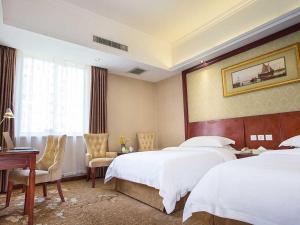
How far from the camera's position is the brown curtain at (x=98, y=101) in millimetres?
4469

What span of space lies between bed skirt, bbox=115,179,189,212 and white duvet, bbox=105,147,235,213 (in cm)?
12

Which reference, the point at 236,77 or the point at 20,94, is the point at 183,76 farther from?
the point at 20,94

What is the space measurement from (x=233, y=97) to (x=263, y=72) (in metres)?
0.68

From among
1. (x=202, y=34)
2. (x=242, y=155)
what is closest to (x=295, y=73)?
(x=242, y=155)

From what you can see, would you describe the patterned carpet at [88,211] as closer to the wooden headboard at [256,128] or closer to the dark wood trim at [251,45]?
the wooden headboard at [256,128]

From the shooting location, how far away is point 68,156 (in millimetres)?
4172

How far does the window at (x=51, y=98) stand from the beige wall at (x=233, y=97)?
2.52 meters

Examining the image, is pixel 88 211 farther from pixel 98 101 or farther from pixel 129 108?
pixel 129 108

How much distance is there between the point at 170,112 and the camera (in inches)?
210

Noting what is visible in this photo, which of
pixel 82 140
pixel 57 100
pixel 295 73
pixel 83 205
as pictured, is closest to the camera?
pixel 83 205

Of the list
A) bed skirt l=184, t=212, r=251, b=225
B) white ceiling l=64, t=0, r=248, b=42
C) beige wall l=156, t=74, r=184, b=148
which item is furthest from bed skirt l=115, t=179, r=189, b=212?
white ceiling l=64, t=0, r=248, b=42

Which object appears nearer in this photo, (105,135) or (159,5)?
(159,5)

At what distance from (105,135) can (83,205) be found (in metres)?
1.93

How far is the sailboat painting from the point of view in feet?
10.6
